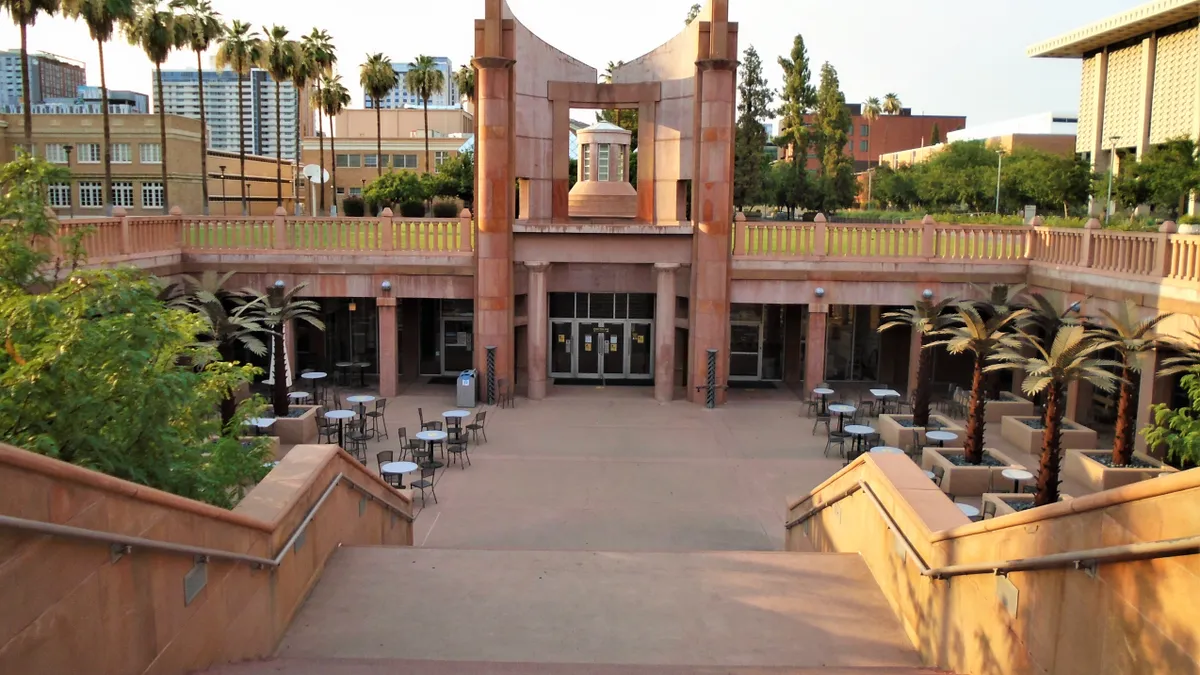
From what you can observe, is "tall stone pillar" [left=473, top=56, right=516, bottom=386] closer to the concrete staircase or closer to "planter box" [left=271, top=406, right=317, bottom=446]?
"planter box" [left=271, top=406, right=317, bottom=446]

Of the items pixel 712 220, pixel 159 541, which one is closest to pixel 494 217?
Result: pixel 712 220

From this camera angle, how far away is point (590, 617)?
8.80 meters

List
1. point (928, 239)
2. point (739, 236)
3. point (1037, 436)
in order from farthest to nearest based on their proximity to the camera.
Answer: point (739, 236)
point (928, 239)
point (1037, 436)

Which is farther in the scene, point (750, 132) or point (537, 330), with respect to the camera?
point (750, 132)

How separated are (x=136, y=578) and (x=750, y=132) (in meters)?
53.0

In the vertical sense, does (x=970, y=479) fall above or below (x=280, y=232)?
below

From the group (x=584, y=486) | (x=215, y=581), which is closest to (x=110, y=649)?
(x=215, y=581)

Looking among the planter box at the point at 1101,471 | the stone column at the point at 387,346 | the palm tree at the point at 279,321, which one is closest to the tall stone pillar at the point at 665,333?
the stone column at the point at 387,346

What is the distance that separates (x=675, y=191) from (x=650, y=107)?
2395 mm

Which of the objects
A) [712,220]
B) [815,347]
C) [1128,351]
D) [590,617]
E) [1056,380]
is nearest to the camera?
[590,617]

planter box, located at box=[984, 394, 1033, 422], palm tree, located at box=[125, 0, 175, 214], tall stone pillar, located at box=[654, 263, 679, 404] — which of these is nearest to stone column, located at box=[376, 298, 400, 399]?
tall stone pillar, located at box=[654, 263, 679, 404]

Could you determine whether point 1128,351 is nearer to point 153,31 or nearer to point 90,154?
point 153,31

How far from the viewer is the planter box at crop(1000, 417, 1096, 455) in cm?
1973

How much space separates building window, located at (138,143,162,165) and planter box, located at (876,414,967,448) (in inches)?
2390
